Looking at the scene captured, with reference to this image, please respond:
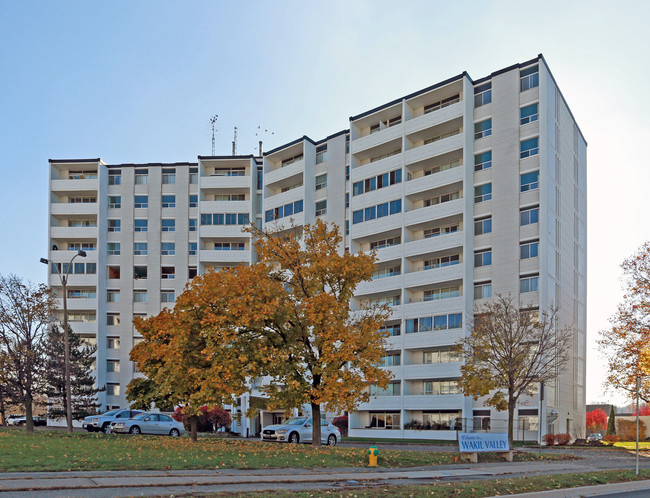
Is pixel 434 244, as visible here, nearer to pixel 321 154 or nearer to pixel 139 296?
pixel 321 154

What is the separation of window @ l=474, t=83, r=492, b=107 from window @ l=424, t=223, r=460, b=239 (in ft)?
35.8

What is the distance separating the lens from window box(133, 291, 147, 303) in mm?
80100

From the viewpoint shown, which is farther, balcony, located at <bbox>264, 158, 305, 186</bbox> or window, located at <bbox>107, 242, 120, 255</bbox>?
window, located at <bbox>107, 242, 120, 255</bbox>

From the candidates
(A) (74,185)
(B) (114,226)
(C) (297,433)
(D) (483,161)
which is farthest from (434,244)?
(A) (74,185)

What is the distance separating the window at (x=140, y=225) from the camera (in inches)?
3214

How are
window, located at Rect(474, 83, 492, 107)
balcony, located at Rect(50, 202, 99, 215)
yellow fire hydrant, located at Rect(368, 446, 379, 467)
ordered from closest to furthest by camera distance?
yellow fire hydrant, located at Rect(368, 446, 379, 467) → window, located at Rect(474, 83, 492, 107) → balcony, located at Rect(50, 202, 99, 215)

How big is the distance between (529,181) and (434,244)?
9.86 metres

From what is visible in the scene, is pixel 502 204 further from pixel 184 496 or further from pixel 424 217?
pixel 184 496

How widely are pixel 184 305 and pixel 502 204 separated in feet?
112

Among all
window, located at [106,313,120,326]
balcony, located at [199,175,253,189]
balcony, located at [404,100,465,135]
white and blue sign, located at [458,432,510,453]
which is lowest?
white and blue sign, located at [458,432,510,453]

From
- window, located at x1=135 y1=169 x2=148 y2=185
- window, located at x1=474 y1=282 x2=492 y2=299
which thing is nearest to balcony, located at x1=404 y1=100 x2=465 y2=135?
window, located at x1=474 y1=282 x2=492 y2=299

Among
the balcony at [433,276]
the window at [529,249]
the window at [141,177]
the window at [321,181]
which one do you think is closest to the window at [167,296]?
the window at [141,177]

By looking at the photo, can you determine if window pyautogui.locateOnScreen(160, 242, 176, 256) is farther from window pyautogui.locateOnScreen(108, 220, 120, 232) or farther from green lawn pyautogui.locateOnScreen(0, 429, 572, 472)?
green lawn pyautogui.locateOnScreen(0, 429, 572, 472)

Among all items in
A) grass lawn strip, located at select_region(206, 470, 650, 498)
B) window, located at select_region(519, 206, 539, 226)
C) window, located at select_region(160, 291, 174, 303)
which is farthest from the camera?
window, located at select_region(160, 291, 174, 303)
